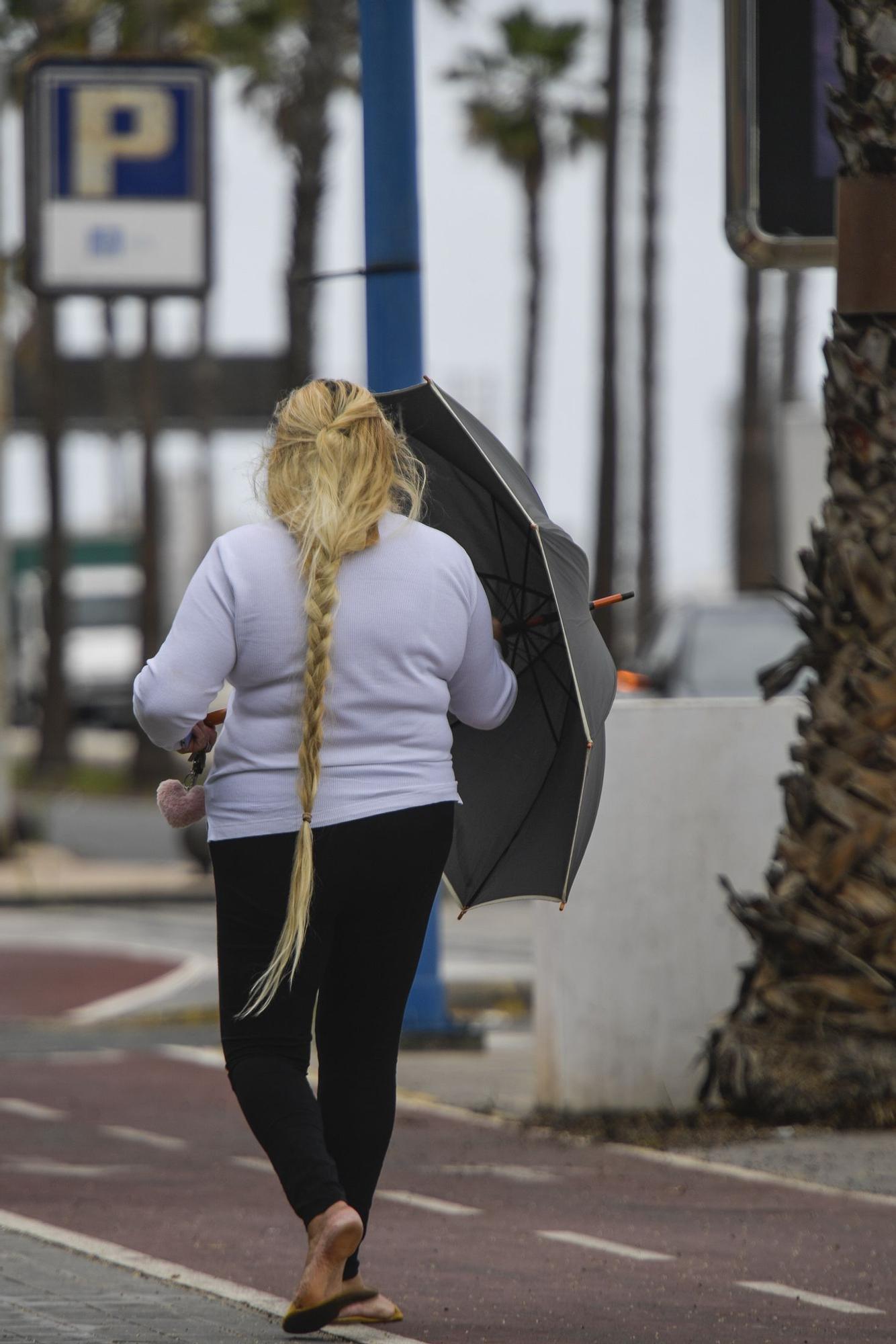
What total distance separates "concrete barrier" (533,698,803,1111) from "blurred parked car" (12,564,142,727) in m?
40.9

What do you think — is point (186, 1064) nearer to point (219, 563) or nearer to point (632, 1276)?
point (632, 1276)

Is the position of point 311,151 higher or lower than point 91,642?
higher

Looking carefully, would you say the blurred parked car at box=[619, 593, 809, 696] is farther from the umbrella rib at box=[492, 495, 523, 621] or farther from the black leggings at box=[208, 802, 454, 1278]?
the black leggings at box=[208, 802, 454, 1278]

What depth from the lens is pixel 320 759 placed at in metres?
4.41

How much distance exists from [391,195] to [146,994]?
4.39 m

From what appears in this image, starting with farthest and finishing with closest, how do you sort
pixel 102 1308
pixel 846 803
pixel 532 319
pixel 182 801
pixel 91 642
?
pixel 91 642 < pixel 532 319 < pixel 846 803 < pixel 102 1308 < pixel 182 801

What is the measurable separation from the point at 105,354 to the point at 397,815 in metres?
43.7

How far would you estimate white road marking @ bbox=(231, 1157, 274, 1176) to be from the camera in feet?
22.6

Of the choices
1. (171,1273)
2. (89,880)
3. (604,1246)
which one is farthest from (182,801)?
(89,880)

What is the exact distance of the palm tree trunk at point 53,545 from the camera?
3459 centimetres

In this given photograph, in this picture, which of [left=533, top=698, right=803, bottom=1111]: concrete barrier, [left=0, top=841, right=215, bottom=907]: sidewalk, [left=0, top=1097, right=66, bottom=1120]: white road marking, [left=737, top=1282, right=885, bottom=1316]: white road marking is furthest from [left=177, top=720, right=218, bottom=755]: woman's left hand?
[left=0, top=841, right=215, bottom=907]: sidewalk

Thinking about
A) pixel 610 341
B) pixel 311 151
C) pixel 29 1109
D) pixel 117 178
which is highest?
pixel 311 151

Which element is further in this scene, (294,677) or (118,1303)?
(118,1303)

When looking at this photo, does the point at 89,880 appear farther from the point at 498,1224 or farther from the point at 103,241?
the point at 498,1224
